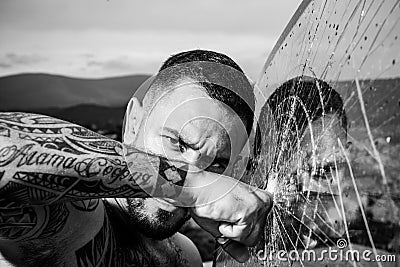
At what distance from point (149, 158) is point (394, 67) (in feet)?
1.18

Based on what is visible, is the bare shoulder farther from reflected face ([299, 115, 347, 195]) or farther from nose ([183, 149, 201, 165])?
reflected face ([299, 115, 347, 195])

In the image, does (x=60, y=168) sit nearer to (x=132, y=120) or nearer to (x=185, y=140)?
(x=185, y=140)

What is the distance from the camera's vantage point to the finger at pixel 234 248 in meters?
0.82

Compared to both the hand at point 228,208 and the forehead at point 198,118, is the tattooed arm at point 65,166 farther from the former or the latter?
the forehead at point 198,118

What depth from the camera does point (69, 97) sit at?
16.1ft

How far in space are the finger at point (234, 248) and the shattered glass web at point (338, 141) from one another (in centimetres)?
5

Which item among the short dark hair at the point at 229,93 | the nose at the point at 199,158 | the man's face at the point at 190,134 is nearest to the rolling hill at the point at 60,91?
the short dark hair at the point at 229,93

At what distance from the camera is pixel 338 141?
2.20 feet

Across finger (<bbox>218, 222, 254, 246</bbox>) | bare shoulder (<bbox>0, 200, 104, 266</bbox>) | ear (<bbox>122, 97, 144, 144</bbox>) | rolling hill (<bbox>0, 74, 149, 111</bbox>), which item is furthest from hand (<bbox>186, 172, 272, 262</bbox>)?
rolling hill (<bbox>0, 74, 149, 111</bbox>)

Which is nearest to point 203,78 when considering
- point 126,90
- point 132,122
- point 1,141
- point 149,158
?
point 132,122

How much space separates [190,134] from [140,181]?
252 mm

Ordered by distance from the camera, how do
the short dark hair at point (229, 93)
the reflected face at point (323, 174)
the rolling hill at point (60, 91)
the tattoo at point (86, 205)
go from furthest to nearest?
the rolling hill at point (60, 91) → the short dark hair at point (229, 93) → the tattoo at point (86, 205) → the reflected face at point (323, 174)

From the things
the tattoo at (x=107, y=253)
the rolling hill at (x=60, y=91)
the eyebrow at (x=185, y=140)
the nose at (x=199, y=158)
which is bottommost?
the rolling hill at (x=60, y=91)

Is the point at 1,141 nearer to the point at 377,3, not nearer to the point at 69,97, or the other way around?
the point at 377,3
